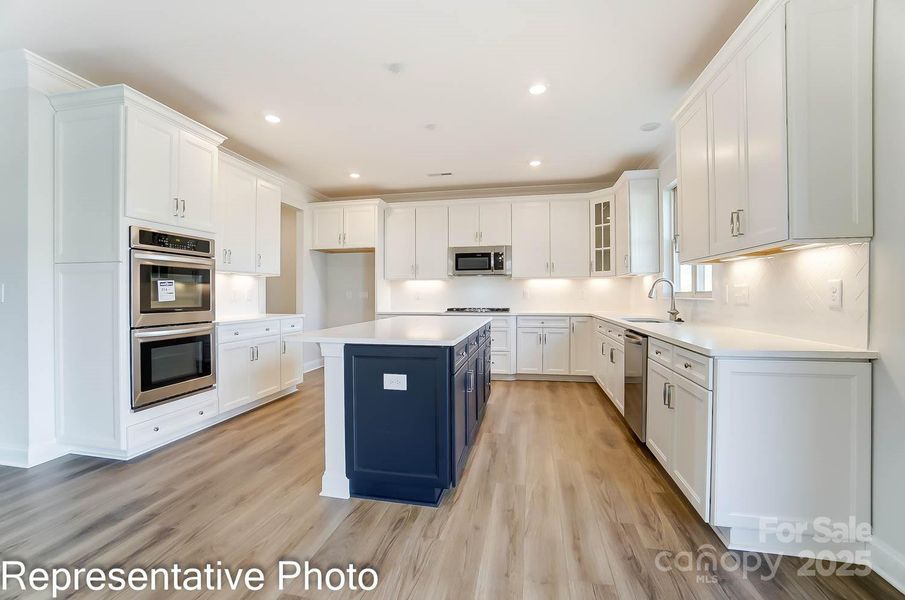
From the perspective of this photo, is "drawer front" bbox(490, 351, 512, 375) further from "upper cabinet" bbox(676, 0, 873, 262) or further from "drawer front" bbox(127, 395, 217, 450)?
"upper cabinet" bbox(676, 0, 873, 262)

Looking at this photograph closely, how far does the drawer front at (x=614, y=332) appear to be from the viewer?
3.26m

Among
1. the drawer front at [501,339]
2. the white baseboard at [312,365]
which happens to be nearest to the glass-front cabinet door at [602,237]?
the drawer front at [501,339]

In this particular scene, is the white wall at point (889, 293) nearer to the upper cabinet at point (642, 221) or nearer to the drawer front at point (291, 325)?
the upper cabinet at point (642, 221)

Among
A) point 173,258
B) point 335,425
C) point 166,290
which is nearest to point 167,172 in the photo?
point 173,258

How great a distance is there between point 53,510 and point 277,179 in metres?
3.60

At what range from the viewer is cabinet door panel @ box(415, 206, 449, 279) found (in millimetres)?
5293

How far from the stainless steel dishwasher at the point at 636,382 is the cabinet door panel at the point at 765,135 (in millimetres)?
1041

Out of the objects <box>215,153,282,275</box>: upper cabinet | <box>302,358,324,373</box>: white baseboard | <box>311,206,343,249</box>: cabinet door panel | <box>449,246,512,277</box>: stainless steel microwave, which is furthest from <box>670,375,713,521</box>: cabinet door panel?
<box>302,358,324,373</box>: white baseboard

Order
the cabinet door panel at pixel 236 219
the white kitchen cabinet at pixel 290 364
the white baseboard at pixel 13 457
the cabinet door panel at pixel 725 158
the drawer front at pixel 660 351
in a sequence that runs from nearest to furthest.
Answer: the cabinet door panel at pixel 725 158
the drawer front at pixel 660 351
the white baseboard at pixel 13 457
the cabinet door panel at pixel 236 219
the white kitchen cabinet at pixel 290 364

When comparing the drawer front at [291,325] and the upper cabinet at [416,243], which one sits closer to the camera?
the drawer front at [291,325]

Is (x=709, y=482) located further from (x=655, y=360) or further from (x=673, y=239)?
(x=673, y=239)

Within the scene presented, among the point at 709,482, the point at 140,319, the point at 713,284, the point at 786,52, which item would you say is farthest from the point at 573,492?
the point at 140,319

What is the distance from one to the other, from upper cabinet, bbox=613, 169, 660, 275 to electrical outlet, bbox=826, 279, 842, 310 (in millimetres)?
2374

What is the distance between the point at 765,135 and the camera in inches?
66.2
